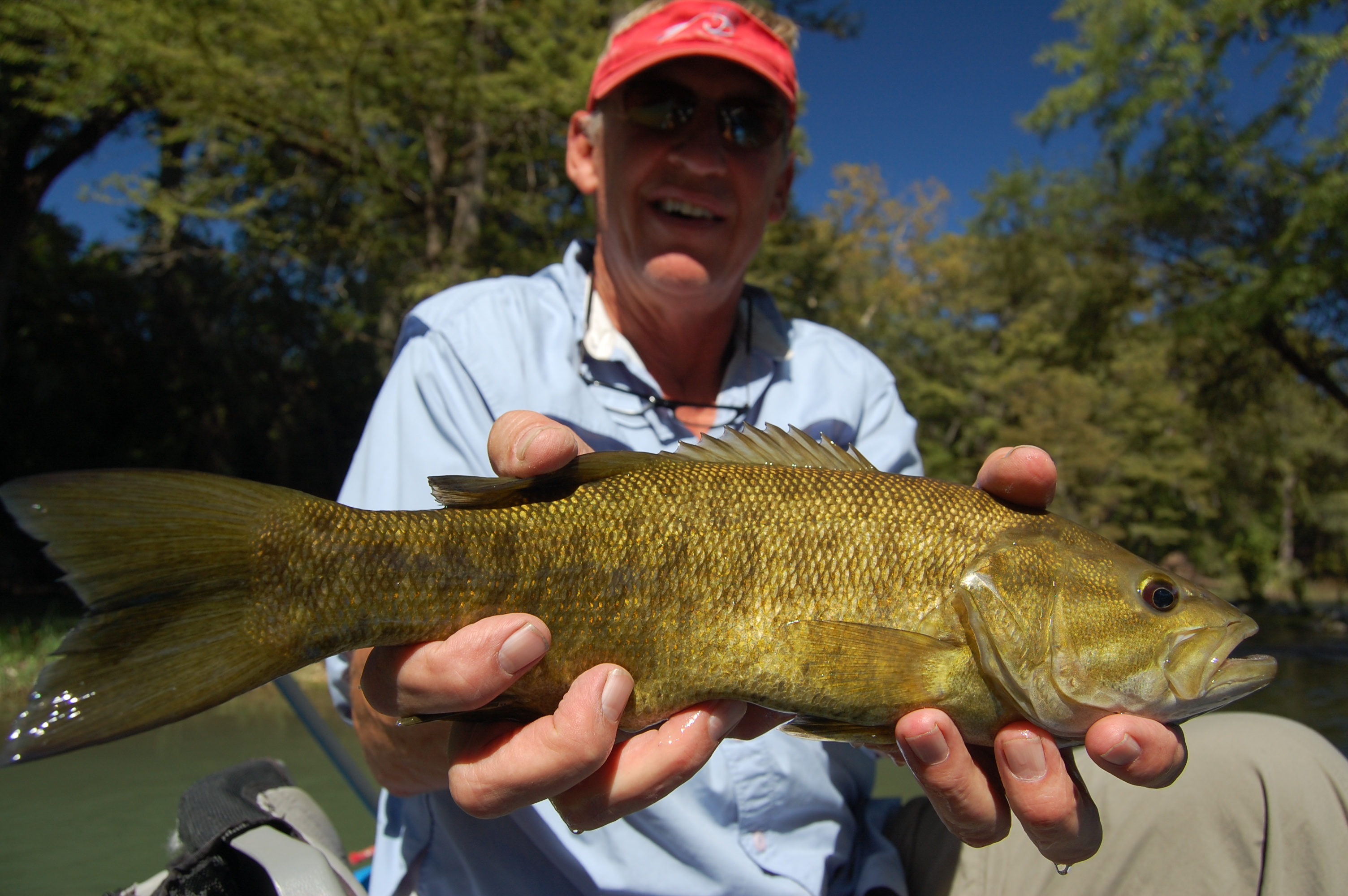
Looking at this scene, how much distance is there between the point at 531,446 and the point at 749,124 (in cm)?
183

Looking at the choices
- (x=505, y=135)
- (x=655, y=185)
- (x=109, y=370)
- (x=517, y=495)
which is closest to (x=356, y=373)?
(x=109, y=370)

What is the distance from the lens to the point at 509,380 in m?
2.53

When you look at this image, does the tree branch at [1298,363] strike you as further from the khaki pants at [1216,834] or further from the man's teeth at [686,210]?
the man's teeth at [686,210]

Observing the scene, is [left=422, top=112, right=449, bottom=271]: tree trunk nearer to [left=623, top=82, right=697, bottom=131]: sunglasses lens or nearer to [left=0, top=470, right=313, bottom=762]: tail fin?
[left=623, top=82, right=697, bottom=131]: sunglasses lens

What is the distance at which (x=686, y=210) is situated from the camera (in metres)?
2.82

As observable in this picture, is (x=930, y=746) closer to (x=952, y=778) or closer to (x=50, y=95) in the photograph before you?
(x=952, y=778)

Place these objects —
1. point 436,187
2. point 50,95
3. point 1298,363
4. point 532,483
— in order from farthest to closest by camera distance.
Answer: point 1298,363, point 436,187, point 50,95, point 532,483

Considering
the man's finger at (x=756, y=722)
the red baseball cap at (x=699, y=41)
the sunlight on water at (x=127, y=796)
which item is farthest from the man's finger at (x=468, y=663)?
the red baseball cap at (x=699, y=41)

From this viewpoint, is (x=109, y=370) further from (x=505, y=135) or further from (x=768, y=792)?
(x=768, y=792)

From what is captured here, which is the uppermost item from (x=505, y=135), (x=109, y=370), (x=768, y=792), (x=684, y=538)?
(x=505, y=135)

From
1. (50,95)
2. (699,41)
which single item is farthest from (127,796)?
(50,95)

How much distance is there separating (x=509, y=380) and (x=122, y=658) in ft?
4.51

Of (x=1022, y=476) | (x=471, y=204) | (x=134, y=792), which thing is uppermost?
(x=471, y=204)

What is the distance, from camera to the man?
1562 millimetres
